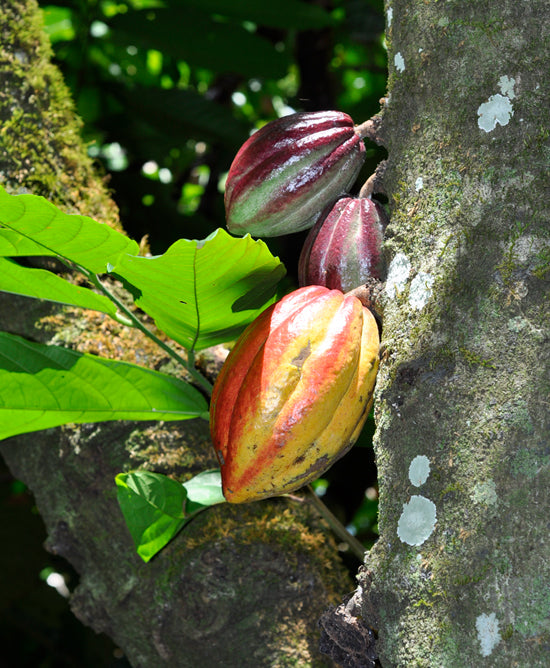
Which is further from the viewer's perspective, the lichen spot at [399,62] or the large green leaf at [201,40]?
the large green leaf at [201,40]

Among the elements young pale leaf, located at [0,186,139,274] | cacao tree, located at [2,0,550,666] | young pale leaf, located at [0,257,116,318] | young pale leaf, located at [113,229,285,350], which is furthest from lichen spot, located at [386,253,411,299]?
young pale leaf, located at [0,257,116,318]

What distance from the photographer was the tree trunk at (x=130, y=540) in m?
1.04

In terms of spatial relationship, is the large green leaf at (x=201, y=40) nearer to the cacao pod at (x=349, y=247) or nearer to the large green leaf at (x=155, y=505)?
the cacao pod at (x=349, y=247)

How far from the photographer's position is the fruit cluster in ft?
2.73

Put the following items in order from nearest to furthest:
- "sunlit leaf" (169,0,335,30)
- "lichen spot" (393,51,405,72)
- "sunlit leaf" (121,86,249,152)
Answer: "lichen spot" (393,51,405,72), "sunlit leaf" (169,0,335,30), "sunlit leaf" (121,86,249,152)

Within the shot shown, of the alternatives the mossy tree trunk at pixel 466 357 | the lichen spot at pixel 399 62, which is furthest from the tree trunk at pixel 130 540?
the lichen spot at pixel 399 62

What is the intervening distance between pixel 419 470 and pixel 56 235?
533 millimetres

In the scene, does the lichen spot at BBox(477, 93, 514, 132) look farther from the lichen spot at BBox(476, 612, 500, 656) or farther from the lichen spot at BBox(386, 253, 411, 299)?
the lichen spot at BBox(476, 612, 500, 656)

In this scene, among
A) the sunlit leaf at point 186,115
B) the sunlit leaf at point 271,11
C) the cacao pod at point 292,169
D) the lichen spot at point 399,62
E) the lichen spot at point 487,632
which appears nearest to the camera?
the lichen spot at point 487,632

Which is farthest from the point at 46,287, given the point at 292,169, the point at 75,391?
the point at 292,169

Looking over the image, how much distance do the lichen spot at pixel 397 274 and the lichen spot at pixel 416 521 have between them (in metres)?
0.25

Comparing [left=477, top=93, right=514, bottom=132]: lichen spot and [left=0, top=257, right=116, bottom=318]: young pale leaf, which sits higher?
[left=477, top=93, right=514, bottom=132]: lichen spot

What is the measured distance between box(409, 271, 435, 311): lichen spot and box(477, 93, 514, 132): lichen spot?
0.17 meters

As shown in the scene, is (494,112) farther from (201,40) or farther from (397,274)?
(201,40)
